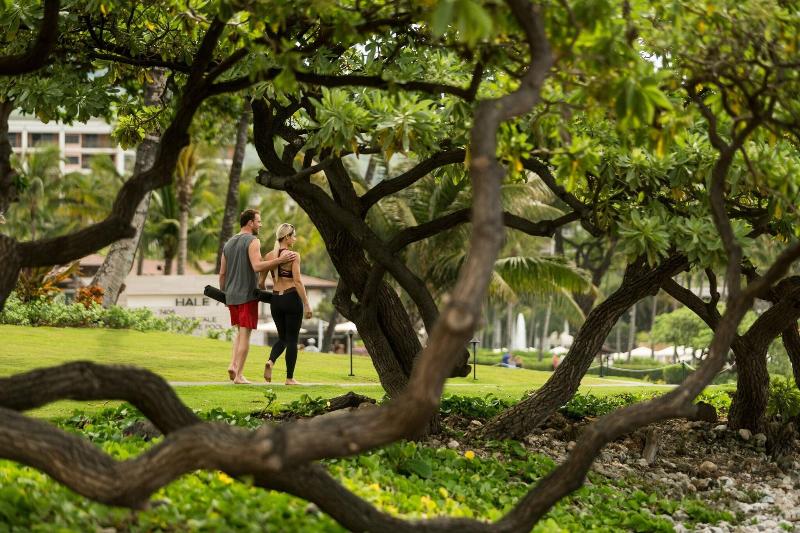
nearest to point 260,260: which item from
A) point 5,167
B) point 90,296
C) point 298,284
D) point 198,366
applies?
point 298,284

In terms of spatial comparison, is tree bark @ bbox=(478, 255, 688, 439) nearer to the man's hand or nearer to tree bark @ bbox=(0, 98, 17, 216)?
the man's hand

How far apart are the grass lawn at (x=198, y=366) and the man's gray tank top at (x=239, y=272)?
1.10 meters

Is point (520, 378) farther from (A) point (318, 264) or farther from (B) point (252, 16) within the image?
(A) point (318, 264)

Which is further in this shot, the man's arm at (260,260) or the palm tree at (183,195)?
the palm tree at (183,195)

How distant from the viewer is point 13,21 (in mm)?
8672

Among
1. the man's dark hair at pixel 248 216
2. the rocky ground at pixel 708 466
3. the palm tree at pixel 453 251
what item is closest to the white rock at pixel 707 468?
the rocky ground at pixel 708 466

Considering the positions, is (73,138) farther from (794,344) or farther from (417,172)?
(417,172)

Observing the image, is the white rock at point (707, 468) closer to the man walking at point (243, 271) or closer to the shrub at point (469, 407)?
the shrub at point (469, 407)

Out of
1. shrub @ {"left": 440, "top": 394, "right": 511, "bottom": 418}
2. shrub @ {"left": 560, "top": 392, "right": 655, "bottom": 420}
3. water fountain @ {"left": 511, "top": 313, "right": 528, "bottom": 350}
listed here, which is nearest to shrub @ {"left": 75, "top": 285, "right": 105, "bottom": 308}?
→ shrub @ {"left": 560, "top": 392, "right": 655, "bottom": 420}

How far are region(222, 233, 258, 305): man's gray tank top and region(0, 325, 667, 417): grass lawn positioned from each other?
1.10 m

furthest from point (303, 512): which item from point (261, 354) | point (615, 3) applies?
point (261, 354)

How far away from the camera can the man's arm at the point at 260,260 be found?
42.8 feet

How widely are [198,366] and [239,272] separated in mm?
4713

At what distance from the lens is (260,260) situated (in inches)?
520
